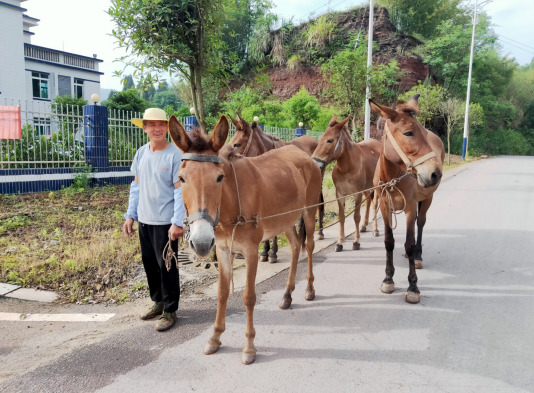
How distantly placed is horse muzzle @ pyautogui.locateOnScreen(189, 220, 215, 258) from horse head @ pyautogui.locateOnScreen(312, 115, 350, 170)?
3.83 meters

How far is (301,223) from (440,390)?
8.01 feet

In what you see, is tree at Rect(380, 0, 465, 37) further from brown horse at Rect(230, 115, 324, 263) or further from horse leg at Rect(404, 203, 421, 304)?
horse leg at Rect(404, 203, 421, 304)

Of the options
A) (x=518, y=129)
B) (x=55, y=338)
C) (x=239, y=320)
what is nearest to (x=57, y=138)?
(x=55, y=338)

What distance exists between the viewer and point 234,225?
299 centimetres

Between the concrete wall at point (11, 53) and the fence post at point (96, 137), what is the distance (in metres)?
14.3

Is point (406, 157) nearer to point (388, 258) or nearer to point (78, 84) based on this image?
point (388, 258)

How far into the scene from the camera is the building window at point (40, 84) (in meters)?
25.6

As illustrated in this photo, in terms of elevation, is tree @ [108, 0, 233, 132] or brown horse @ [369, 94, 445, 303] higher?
tree @ [108, 0, 233, 132]

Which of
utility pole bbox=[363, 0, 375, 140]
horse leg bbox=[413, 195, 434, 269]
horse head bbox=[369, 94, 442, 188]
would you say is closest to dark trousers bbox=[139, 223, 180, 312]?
horse head bbox=[369, 94, 442, 188]

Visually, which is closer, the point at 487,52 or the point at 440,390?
the point at 440,390

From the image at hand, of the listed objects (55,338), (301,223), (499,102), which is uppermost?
(499,102)

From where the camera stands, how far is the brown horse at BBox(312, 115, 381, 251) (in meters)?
6.05

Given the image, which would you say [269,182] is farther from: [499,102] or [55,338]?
[499,102]

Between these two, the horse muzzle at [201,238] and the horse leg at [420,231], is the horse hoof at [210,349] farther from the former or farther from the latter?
the horse leg at [420,231]
